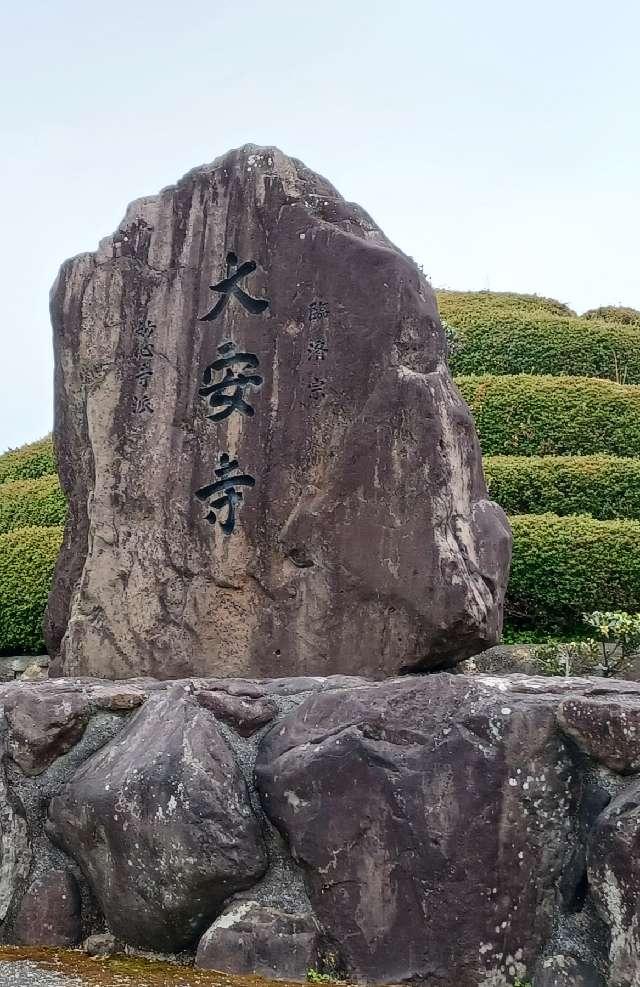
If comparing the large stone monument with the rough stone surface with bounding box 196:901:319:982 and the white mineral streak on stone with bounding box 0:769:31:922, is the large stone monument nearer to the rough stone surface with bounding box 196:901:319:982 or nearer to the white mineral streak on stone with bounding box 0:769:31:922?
the white mineral streak on stone with bounding box 0:769:31:922

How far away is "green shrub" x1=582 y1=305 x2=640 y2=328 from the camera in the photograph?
15578mm

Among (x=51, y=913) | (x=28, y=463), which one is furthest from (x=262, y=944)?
(x=28, y=463)

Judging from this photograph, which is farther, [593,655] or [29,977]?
[593,655]

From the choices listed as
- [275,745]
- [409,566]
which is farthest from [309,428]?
[275,745]

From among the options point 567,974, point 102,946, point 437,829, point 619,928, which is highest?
point 437,829

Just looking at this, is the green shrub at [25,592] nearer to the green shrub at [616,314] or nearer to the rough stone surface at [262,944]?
the rough stone surface at [262,944]

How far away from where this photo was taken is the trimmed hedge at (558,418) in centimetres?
1031

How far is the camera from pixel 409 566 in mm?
4977

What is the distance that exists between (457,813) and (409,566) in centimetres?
146

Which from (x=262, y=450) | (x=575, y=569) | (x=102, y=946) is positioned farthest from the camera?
(x=575, y=569)

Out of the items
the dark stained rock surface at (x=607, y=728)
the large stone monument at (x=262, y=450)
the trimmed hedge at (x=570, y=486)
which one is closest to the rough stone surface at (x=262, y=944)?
the dark stained rock surface at (x=607, y=728)

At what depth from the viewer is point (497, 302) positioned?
14.9 meters

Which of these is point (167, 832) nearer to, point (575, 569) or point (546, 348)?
point (575, 569)

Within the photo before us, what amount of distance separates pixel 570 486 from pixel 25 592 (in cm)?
481
